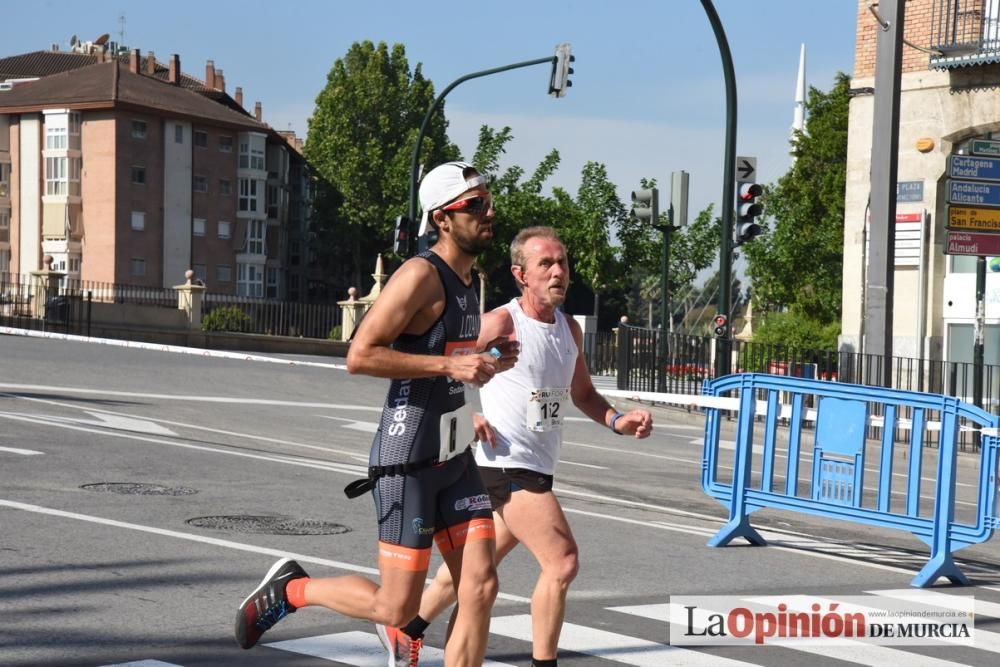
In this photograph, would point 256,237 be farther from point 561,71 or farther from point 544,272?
point 544,272

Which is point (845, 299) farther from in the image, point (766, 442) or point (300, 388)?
point (766, 442)

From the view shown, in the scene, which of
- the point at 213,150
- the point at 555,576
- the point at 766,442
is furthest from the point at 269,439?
the point at 213,150

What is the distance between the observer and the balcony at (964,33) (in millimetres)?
24953

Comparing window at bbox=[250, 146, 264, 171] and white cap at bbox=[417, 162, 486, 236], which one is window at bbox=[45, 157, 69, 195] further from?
white cap at bbox=[417, 162, 486, 236]

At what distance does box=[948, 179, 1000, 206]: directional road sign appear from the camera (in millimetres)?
18422

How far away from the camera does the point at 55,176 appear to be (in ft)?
273

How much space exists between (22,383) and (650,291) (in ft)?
272

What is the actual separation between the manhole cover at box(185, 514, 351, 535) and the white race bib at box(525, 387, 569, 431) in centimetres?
360

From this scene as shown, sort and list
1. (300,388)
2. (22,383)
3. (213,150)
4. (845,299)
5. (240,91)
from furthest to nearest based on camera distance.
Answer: (240,91) → (213,150) → (845,299) → (300,388) → (22,383)

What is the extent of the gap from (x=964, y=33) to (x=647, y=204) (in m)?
6.62

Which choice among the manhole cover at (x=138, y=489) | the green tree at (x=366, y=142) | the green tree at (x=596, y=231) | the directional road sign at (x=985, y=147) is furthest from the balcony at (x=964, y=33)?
the green tree at (x=366, y=142)

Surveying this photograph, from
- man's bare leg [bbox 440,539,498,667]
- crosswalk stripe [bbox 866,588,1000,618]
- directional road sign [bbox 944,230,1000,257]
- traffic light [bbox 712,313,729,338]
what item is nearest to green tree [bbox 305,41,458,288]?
traffic light [bbox 712,313,729,338]

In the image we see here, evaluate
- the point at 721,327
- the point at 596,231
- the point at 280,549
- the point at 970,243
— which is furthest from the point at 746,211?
the point at 596,231

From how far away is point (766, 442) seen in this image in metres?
10.0
